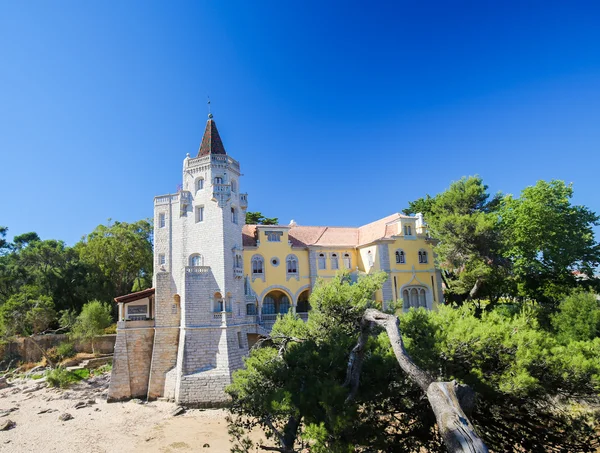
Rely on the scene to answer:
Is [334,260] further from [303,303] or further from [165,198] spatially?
[165,198]

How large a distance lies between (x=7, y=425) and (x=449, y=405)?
27758mm

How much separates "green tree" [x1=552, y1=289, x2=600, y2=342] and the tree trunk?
18.7 metres

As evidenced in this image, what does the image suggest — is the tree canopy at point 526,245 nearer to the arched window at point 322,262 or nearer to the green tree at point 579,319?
the green tree at point 579,319

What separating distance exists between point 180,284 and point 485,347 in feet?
71.8

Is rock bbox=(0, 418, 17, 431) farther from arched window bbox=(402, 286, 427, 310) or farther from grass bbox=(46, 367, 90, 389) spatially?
arched window bbox=(402, 286, 427, 310)

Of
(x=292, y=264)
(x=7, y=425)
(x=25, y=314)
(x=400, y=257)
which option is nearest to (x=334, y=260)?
(x=292, y=264)

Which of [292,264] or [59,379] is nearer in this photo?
[59,379]

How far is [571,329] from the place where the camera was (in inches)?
930

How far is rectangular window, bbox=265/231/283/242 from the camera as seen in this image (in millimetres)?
33219

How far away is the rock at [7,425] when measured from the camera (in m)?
23.2

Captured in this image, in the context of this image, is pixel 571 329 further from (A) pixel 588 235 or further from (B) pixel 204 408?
(B) pixel 204 408

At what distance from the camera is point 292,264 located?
111 feet

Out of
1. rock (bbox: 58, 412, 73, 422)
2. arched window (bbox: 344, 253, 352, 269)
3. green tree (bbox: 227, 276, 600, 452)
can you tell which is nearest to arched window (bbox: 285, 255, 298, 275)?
arched window (bbox: 344, 253, 352, 269)

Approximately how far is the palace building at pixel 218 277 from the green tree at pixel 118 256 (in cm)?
1837
